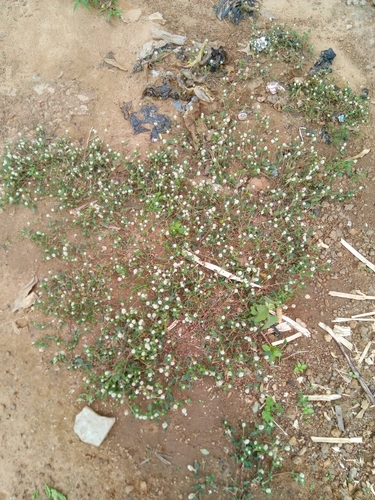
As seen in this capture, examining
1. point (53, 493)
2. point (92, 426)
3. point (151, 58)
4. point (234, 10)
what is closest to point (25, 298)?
point (92, 426)

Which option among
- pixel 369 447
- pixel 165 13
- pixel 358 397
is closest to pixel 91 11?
pixel 165 13

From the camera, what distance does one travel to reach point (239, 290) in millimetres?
5391

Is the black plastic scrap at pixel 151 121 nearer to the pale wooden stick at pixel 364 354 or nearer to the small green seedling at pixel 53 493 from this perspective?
the pale wooden stick at pixel 364 354

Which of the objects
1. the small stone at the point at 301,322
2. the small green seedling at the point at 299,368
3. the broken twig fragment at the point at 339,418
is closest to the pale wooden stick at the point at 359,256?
the small stone at the point at 301,322

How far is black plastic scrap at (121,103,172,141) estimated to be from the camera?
597 cm

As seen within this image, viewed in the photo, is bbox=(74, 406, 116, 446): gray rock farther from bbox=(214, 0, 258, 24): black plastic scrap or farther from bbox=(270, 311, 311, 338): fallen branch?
bbox=(214, 0, 258, 24): black plastic scrap

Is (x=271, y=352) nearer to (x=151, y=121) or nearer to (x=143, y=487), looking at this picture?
(x=143, y=487)

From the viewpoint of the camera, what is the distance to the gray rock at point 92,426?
4.88 meters

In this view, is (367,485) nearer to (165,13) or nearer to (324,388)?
(324,388)

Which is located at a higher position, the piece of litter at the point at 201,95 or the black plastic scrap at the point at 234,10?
the black plastic scrap at the point at 234,10

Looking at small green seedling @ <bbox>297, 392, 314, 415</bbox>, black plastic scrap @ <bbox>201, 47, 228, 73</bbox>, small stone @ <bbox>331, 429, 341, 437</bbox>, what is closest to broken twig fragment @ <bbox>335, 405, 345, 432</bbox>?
small stone @ <bbox>331, 429, 341, 437</bbox>

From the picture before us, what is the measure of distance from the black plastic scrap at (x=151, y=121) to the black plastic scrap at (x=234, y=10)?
7.58 ft

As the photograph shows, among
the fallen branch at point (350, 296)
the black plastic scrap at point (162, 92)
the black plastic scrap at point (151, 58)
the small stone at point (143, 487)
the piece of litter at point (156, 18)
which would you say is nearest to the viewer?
the small stone at point (143, 487)

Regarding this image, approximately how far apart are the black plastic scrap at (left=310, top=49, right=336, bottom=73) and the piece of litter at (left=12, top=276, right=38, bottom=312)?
5.87m
